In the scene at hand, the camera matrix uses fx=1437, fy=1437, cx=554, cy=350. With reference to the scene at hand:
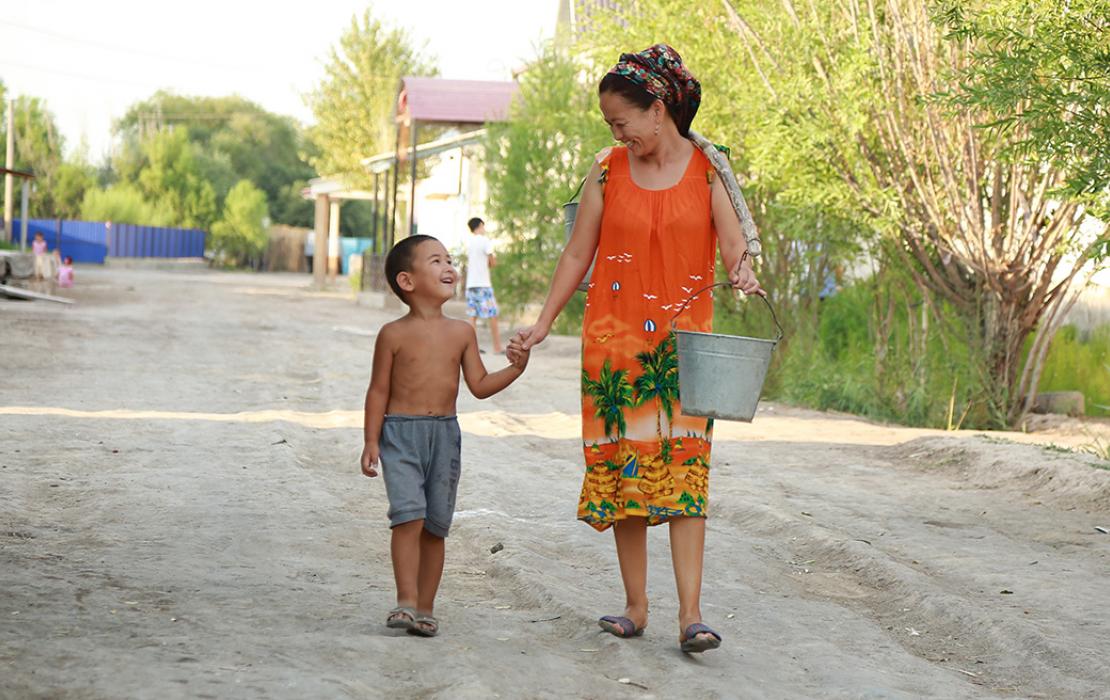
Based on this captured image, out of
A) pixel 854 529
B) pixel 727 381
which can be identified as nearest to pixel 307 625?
pixel 727 381

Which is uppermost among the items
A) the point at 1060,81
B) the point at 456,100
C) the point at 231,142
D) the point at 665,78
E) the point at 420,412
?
the point at 231,142

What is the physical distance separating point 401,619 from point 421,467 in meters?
0.47

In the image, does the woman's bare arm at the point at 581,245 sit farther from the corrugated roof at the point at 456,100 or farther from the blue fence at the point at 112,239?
the blue fence at the point at 112,239

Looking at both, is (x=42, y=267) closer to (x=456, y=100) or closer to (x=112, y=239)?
(x=456, y=100)

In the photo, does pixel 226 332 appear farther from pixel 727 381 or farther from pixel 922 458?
pixel 727 381

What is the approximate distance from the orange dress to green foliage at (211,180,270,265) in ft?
179

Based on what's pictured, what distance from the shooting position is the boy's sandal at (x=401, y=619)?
4281 millimetres

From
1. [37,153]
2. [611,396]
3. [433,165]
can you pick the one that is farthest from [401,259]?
[37,153]

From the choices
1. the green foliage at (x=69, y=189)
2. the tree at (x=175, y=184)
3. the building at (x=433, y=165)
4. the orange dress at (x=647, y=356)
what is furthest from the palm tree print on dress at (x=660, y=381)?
the tree at (x=175, y=184)

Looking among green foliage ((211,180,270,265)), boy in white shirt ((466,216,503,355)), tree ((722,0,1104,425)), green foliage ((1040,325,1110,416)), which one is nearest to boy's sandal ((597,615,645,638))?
tree ((722,0,1104,425))

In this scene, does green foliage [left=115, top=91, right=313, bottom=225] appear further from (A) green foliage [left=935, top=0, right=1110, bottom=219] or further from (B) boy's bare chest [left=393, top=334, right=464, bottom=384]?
(B) boy's bare chest [left=393, top=334, right=464, bottom=384]

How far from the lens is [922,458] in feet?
31.0

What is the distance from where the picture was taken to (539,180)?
19828 millimetres

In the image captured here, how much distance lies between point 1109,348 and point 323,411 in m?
8.15
